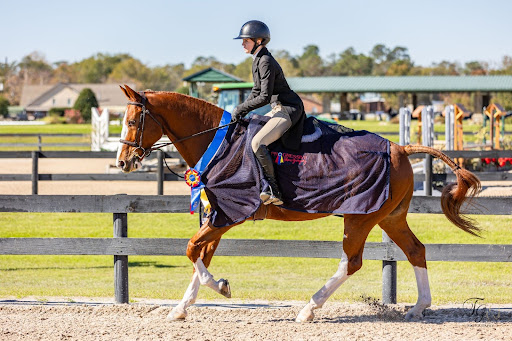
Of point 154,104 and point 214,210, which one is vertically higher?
point 154,104

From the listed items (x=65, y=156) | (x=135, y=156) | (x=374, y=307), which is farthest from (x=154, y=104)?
(x=65, y=156)

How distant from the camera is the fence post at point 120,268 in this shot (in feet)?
24.1

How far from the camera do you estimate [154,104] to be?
22.1 ft

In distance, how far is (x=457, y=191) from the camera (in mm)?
6805

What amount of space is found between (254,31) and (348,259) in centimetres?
222

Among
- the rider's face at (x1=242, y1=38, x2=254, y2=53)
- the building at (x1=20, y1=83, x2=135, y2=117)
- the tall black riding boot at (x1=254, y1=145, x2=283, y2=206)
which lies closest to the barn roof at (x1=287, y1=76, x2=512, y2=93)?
the building at (x1=20, y1=83, x2=135, y2=117)

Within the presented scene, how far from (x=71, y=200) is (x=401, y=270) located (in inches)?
199

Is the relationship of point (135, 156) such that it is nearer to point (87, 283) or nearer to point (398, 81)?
point (87, 283)

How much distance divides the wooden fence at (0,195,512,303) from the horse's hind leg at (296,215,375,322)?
24.4 inches

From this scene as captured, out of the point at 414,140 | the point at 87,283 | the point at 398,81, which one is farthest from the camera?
the point at 398,81

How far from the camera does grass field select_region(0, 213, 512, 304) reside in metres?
8.41

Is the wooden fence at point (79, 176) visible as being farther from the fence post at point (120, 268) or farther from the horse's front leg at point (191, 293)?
the horse's front leg at point (191, 293)

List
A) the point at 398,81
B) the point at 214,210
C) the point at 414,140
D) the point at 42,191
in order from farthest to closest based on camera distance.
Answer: the point at 398,81 → the point at 414,140 → the point at 42,191 → the point at 214,210

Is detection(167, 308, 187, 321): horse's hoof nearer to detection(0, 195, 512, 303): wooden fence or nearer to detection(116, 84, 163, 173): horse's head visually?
detection(0, 195, 512, 303): wooden fence
